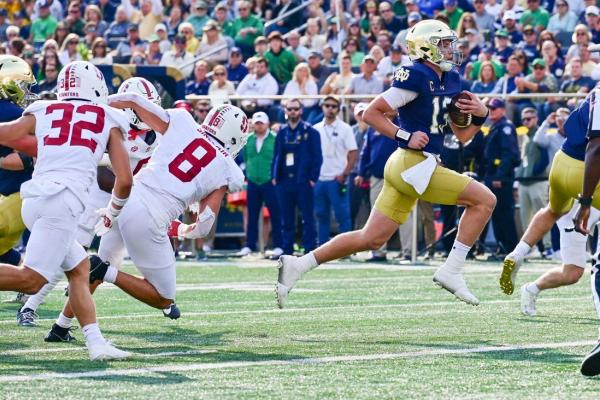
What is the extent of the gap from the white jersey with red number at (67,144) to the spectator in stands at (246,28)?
1380 cm

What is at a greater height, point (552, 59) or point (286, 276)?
point (552, 59)

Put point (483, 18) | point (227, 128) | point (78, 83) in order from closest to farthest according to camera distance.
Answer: point (78, 83)
point (227, 128)
point (483, 18)

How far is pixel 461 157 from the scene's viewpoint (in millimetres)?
15453

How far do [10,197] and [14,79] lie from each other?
729 millimetres

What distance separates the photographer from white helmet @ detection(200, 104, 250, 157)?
812 centimetres

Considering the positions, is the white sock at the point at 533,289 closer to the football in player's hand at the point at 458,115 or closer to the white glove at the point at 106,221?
the football in player's hand at the point at 458,115

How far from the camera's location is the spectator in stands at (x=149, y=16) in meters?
22.1

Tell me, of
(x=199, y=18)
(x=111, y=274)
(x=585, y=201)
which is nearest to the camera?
(x=585, y=201)

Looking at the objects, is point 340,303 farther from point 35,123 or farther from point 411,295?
point 35,123

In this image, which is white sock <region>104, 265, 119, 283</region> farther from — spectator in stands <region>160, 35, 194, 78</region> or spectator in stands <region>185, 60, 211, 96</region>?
spectator in stands <region>160, 35, 194, 78</region>

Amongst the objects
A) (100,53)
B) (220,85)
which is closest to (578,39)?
(220,85)

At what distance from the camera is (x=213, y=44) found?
19875 mm

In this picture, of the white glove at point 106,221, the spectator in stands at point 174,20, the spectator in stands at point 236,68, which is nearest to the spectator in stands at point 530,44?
the spectator in stands at point 236,68

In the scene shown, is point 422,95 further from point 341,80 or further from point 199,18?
point 199,18
